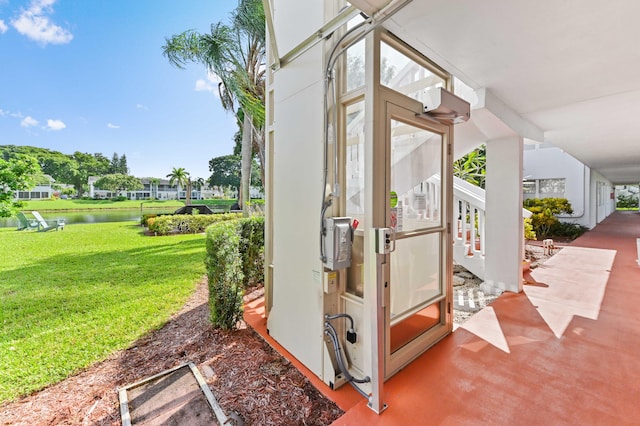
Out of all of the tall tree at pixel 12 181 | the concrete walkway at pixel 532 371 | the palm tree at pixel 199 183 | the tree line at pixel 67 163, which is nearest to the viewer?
the concrete walkway at pixel 532 371

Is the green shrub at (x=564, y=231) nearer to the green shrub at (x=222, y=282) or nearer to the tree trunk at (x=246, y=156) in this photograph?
the green shrub at (x=222, y=282)

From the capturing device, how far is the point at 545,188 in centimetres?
1277

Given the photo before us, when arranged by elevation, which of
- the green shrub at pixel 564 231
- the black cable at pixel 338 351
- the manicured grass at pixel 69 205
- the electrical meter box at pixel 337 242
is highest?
the manicured grass at pixel 69 205

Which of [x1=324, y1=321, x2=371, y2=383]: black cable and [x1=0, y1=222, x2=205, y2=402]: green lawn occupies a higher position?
[x1=324, y1=321, x2=371, y2=383]: black cable

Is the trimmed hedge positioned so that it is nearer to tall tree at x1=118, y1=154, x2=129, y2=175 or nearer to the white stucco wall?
the white stucco wall

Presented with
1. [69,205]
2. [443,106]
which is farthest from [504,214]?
[69,205]

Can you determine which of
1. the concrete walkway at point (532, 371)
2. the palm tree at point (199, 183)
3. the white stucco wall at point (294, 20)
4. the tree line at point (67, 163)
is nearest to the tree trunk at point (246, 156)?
the tree line at point (67, 163)

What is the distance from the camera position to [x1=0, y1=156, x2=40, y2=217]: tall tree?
5.97 meters

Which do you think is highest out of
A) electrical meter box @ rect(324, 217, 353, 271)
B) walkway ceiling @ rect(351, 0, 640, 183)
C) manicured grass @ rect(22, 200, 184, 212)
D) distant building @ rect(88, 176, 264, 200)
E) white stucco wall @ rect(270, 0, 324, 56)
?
distant building @ rect(88, 176, 264, 200)

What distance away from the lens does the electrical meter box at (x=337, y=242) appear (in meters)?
2.08

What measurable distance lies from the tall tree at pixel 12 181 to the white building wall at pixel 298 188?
23.2 feet

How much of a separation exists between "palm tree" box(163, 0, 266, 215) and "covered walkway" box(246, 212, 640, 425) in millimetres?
8230

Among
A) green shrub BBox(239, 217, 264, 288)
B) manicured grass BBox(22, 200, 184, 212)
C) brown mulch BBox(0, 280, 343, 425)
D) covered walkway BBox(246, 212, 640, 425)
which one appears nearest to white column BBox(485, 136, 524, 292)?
covered walkway BBox(246, 212, 640, 425)

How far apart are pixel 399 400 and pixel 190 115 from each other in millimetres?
21150
